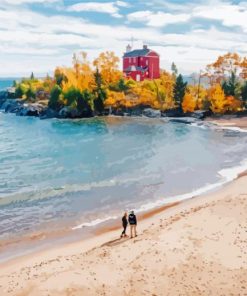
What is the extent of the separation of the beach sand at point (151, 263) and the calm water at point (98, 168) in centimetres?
559

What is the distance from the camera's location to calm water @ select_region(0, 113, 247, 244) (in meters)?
34.3

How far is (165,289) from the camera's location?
19.0 m

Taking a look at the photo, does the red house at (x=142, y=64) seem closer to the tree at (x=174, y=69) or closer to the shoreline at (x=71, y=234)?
the tree at (x=174, y=69)

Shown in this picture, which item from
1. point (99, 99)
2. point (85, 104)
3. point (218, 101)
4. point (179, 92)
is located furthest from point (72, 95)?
point (218, 101)

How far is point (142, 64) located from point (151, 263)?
11446 centimetres

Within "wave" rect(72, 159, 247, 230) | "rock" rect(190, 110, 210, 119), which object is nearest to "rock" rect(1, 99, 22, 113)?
"rock" rect(190, 110, 210, 119)

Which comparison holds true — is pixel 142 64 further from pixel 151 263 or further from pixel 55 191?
pixel 151 263

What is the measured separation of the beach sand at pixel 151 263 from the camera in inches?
754

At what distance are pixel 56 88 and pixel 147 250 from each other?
9310 cm

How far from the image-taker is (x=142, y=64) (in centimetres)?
13150

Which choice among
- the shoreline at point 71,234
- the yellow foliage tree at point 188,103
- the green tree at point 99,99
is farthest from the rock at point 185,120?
the shoreline at point 71,234

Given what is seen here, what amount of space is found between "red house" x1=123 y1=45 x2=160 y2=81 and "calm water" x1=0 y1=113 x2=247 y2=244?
4776 cm

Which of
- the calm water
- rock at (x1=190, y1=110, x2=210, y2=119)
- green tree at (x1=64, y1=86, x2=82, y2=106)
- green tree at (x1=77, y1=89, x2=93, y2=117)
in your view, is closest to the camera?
the calm water

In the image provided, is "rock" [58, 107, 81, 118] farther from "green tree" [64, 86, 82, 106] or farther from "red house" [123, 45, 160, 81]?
"red house" [123, 45, 160, 81]
